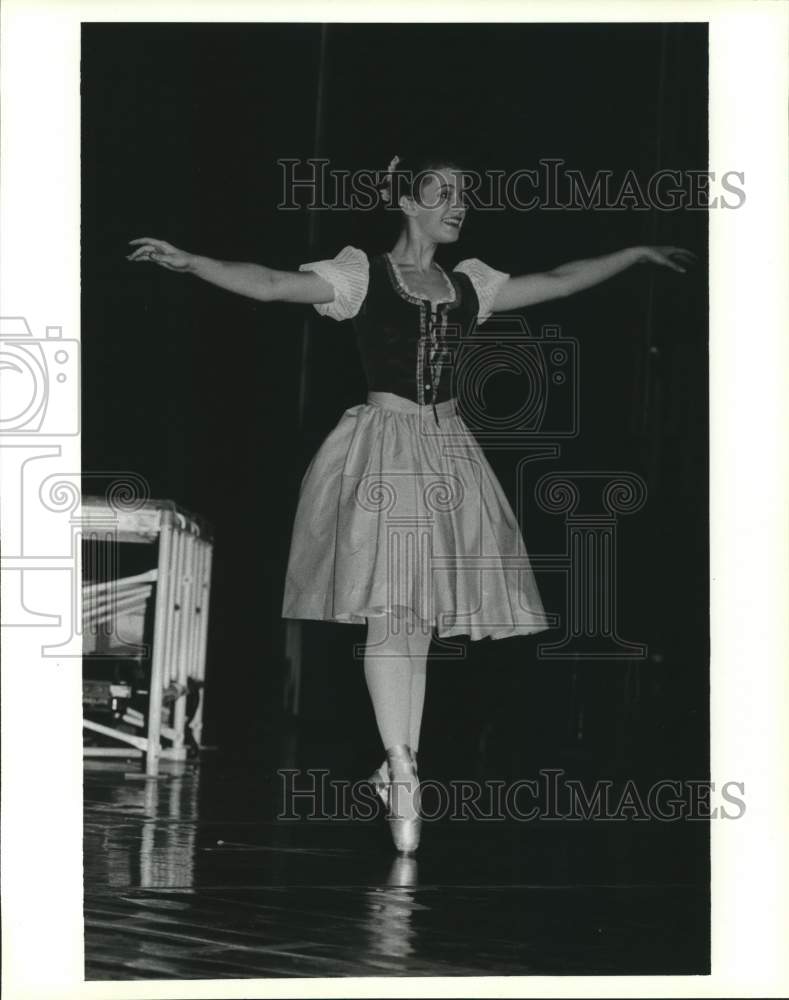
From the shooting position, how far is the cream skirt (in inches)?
122

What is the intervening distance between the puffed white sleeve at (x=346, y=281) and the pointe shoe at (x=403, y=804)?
0.89 metres

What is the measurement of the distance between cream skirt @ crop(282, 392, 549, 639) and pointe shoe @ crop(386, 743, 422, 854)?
0.97ft

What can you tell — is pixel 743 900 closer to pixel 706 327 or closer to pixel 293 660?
pixel 706 327

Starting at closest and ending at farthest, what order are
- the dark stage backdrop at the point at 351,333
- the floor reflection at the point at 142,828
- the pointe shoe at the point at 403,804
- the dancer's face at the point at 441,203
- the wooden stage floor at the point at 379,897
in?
the wooden stage floor at the point at 379,897 < the floor reflection at the point at 142,828 < the pointe shoe at the point at 403,804 < the dancer's face at the point at 441,203 < the dark stage backdrop at the point at 351,333

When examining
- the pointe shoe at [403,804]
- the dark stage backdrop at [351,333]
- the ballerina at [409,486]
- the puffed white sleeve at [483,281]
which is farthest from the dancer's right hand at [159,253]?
the dark stage backdrop at [351,333]

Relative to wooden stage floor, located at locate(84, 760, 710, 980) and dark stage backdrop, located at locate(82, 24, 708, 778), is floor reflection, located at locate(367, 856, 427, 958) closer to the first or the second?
wooden stage floor, located at locate(84, 760, 710, 980)

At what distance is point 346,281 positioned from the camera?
10.4 ft

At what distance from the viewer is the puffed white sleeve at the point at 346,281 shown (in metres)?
3.16

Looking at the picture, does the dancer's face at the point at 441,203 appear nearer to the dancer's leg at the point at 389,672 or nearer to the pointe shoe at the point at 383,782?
the dancer's leg at the point at 389,672

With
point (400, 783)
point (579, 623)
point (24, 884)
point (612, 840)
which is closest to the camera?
point (24, 884)

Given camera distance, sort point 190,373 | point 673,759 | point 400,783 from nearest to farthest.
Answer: point 400,783 < point 673,759 < point 190,373

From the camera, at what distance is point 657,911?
2.49 metres

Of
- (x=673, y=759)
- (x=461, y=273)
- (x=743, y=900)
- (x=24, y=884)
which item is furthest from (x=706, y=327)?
(x=673, y=759)

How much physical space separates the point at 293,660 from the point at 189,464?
90 cm
